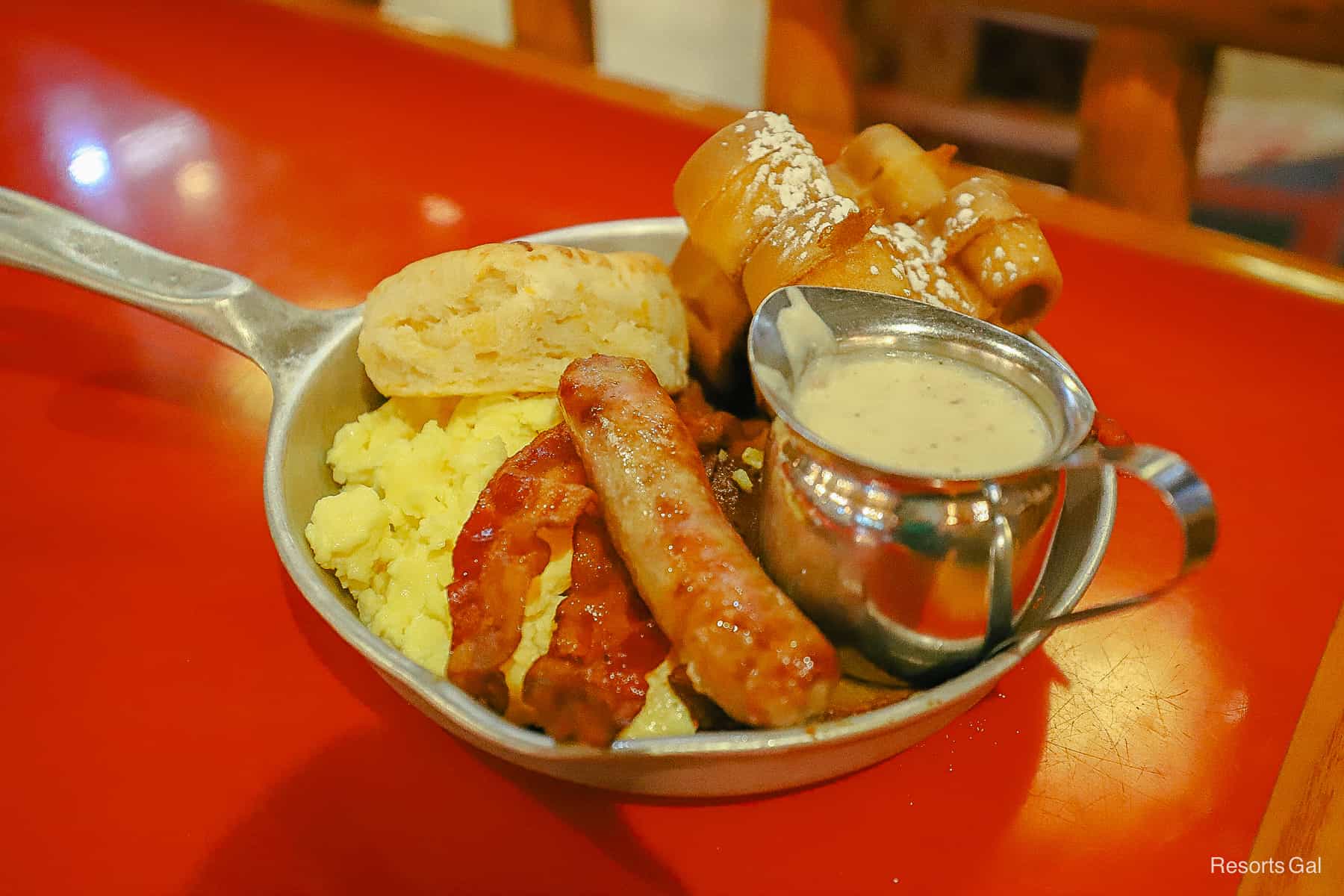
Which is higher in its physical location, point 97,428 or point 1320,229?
point 97,428

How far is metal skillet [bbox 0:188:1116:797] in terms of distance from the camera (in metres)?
1.42

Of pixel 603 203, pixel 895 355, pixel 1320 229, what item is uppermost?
pixel 895 355

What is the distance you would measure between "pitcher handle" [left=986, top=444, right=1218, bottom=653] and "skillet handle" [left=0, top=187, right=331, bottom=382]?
1.57 meters

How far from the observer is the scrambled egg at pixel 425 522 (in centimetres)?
169

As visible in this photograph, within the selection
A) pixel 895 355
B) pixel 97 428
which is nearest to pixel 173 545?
pixel 97 428

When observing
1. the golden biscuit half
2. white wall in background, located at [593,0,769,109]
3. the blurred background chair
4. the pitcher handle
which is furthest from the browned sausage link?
white wall in background, located at [593,0,769,109]

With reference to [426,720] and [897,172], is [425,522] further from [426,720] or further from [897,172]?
[897,172]

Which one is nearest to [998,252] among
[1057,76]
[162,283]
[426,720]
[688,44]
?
[426,720]

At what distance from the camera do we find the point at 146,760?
170cm

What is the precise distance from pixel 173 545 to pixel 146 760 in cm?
54

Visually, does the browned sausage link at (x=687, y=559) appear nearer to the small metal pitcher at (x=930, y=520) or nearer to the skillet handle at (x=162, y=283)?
the small metal pitcher at (x=930, y=520)

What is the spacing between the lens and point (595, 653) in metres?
1.62

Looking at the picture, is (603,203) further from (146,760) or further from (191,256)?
(146,760)

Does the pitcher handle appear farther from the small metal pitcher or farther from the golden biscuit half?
the golden biscuit half
